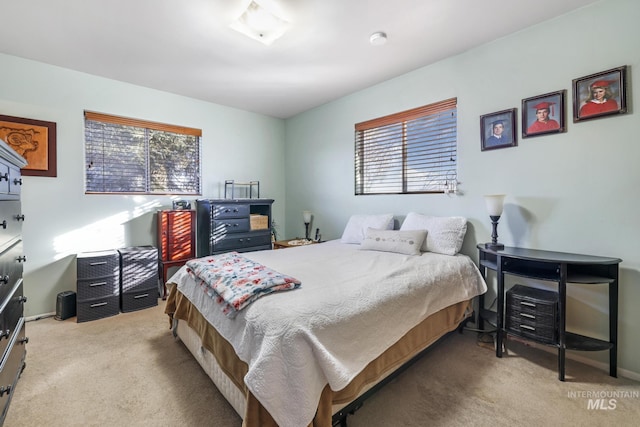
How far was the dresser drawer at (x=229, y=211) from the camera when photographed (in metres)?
3.54

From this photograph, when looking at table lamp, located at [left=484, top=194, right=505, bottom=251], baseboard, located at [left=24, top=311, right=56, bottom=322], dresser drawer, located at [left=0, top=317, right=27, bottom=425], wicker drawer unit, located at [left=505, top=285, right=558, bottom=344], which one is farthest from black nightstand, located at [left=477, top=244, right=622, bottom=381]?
baseboard, located at [left=24, top=311, right=56, bottom=322]

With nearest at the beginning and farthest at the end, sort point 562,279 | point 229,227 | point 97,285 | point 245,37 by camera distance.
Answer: point 562,279
point 245,37
point 97,285
point 229,227

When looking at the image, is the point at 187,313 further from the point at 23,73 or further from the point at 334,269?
the point at 23,73

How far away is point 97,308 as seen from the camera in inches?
112

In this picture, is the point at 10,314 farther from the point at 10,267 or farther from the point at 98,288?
the point at 98,288

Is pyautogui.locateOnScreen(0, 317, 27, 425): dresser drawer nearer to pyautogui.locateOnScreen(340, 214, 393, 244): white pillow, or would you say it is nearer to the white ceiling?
the white ceiling

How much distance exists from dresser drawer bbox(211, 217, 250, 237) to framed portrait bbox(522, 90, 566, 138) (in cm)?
321

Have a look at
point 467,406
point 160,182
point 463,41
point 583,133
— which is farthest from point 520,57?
point 160,182

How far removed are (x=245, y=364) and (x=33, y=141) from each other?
128 inches

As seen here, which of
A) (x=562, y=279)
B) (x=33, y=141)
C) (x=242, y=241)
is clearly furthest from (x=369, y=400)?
(x=33, y=141)

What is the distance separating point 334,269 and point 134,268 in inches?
94.7

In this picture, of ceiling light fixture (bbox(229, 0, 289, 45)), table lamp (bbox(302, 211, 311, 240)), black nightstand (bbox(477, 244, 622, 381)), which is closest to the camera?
black nightstand (bbox(477, 244, 622, 381))

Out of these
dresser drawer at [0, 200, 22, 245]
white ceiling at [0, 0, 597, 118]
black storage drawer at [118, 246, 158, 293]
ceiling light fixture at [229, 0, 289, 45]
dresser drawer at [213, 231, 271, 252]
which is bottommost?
black storage drawer at [118, 246, 158, 293]

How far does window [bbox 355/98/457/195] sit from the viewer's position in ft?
9.40
